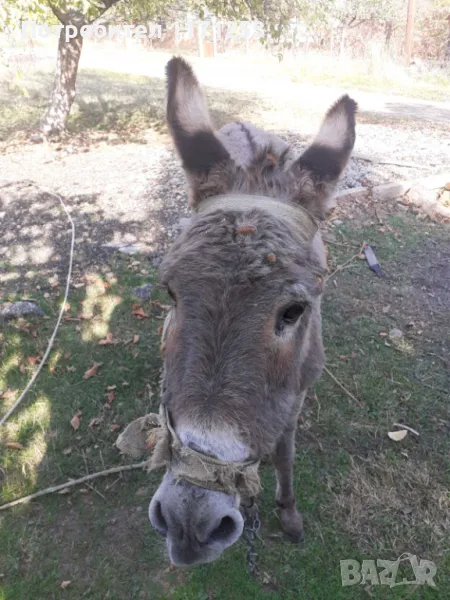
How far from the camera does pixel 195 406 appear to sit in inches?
67.5

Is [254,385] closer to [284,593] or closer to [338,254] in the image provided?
[284,593]

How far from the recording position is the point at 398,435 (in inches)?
161

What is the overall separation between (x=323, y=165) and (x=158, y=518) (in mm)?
2202

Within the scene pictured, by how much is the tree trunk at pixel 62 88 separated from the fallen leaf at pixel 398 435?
10031 mm

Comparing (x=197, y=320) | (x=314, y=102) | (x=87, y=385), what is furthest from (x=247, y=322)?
(x=314, y=102)

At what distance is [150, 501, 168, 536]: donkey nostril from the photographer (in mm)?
1834

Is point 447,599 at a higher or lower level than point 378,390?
lower

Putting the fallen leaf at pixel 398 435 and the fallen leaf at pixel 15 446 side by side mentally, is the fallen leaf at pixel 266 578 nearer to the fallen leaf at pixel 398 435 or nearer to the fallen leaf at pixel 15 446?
the fallen leaf at pixel 398 435

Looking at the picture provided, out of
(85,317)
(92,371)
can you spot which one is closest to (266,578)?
(92,371)

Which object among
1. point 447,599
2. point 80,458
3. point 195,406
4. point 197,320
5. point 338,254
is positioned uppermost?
point 197,320

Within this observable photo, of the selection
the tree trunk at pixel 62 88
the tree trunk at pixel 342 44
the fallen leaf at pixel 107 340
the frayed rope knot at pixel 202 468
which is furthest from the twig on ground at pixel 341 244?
the tree trunk at pixel 342 44

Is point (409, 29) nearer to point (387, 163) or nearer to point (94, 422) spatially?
point (387, 163)

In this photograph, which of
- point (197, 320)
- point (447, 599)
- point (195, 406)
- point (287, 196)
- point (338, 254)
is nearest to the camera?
point (195, 406)

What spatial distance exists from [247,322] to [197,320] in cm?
23
